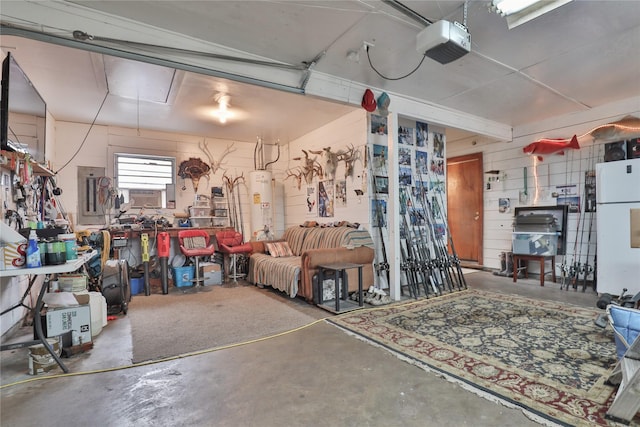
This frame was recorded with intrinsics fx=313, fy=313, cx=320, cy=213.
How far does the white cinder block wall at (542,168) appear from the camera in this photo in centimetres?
495

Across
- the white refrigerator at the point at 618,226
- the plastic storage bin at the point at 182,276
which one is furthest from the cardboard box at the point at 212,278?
the white refrigerator at the point at 618,226

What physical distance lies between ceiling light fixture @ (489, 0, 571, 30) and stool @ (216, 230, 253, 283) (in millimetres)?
4596

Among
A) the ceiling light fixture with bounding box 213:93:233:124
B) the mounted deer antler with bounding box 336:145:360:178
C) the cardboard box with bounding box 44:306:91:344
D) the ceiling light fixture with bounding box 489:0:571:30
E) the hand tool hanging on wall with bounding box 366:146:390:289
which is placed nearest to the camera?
the ceiling light fixture with bounding box 489:0:571:30

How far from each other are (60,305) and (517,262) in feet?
20.5

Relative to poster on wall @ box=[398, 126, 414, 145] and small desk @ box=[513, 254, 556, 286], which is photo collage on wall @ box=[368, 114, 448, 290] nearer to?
poster on wall @ box=[398, 126, 414, 145]

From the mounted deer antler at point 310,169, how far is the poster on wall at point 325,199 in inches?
8.3

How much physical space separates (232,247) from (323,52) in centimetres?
358

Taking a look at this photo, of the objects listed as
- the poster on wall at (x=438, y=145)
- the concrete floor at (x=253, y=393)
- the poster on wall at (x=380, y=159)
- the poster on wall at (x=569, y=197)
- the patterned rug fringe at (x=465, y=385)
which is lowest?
the concrete floor at (x=253, y=393)

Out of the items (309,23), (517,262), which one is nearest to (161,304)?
(309,23)

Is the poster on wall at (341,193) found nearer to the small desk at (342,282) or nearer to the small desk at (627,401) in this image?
the small desk at (342,282)

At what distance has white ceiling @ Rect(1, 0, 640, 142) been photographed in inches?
101

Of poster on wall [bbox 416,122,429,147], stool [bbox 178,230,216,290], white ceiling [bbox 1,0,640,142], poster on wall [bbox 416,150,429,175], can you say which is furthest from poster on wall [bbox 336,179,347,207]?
stool [bbox 178,230,216,290]

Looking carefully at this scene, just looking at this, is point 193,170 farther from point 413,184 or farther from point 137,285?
point 413,184

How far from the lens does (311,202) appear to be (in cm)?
584
